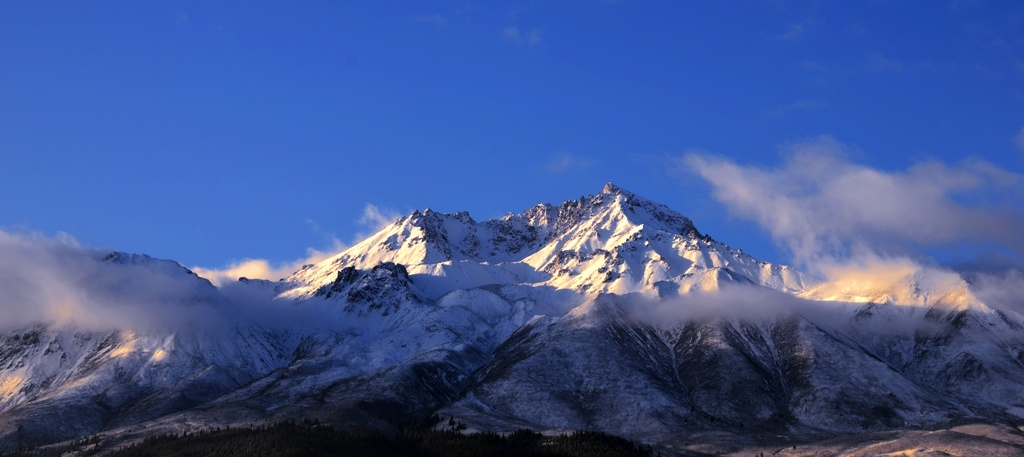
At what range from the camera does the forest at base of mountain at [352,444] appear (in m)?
167

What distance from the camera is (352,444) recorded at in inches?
6801

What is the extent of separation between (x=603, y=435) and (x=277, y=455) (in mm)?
56372

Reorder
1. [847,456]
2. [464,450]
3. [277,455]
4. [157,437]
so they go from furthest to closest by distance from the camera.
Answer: [157,437] < [847,456] < [464,450] < [277,455]

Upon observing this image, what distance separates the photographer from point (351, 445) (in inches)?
6767

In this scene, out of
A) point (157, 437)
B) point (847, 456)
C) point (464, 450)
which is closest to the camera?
point (464, 450)

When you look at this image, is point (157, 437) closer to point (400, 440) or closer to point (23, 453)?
point (23, 453)

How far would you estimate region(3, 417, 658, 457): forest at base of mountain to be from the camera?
6590 inches

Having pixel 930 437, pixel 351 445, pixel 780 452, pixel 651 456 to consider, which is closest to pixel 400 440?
pixel 351 445

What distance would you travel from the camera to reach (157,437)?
194m

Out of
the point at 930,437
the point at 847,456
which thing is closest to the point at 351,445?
the point at 847,456

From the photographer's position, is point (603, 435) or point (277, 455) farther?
point (603, 435)

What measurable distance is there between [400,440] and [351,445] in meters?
15.1

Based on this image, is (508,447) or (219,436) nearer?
(508,447)

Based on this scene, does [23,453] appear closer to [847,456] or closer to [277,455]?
[277,455]
